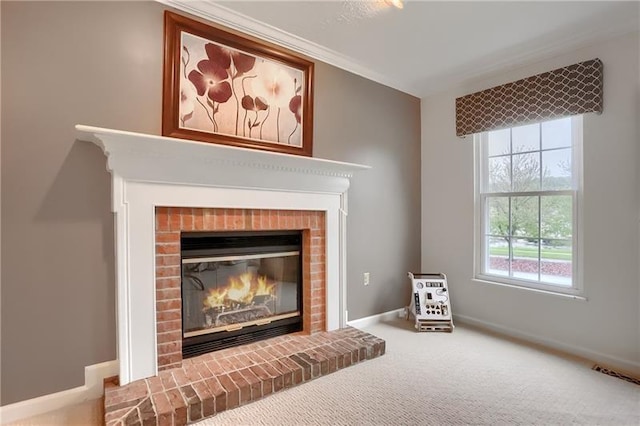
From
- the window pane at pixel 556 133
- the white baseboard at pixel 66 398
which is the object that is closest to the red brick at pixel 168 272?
the white baseboard at pixel 66 398

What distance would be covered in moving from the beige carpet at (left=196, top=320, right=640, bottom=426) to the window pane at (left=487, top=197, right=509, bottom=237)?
1070mm

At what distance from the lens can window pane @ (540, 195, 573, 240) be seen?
8.46 feet

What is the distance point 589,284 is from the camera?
2.43 m

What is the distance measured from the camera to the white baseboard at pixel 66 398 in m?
1.65

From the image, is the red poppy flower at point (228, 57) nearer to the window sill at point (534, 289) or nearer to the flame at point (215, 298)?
the flame at point (215, 298)

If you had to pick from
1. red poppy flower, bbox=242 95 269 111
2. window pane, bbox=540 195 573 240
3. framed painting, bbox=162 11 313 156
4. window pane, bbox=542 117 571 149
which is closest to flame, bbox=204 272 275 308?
framed painting, bbox=162 11 313 156

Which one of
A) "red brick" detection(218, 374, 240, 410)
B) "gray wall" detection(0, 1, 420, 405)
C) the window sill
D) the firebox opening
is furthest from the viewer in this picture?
the window sill

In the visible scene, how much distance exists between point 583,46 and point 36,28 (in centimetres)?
369

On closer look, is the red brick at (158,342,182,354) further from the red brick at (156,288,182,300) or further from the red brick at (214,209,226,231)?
the red brick at (214,209,226,231)

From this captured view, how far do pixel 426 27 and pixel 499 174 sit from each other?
156 centimetres

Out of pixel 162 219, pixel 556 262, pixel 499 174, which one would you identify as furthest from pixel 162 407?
pixel 499 174

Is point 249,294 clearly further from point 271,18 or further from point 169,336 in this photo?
point 271,18

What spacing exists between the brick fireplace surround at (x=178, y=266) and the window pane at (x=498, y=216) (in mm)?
1654

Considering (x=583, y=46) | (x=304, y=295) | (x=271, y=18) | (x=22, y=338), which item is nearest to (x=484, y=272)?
(x=304, y=295)
